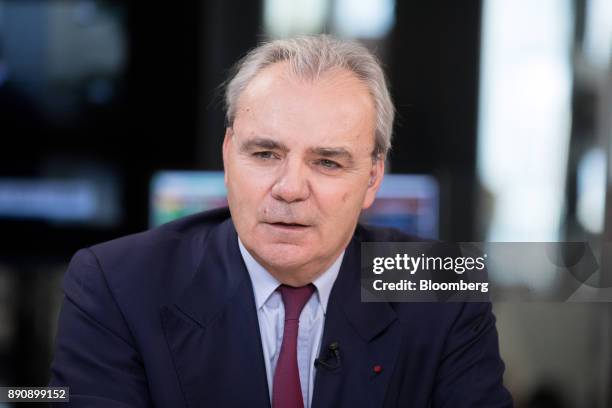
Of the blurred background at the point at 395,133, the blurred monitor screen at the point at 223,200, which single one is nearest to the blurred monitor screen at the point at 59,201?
the blurred background at the point at 395,133

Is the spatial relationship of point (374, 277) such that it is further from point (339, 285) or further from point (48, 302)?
point (48, 302)

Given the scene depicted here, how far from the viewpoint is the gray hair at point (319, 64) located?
162 cm

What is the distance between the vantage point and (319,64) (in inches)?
63.6

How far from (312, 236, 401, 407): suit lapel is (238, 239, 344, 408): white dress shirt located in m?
0.02

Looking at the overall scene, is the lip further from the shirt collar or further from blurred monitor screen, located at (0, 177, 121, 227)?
blurred monitor screen, located at (0, 177, 121, 227)

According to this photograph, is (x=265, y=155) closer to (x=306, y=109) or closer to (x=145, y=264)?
(x=306, y=109)

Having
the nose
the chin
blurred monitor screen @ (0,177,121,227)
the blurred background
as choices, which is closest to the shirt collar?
the chin

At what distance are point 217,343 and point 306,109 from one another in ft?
1.66

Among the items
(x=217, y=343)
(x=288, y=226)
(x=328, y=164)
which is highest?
(x=328, y=164)

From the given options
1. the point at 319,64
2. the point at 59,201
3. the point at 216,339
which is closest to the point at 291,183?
the point at 319,64

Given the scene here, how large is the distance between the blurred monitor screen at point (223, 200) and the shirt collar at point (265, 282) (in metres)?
1.54

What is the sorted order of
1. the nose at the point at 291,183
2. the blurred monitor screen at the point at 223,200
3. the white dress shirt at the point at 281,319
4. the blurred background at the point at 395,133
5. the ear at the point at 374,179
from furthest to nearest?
1. the blurred background at the point at 395,133
2. the blurred monitor screen at the point at 223,200
3. the ear at the point at 374,179
4. the white dress shirt at the point at 281,319
5. the nose at the point at 291,183

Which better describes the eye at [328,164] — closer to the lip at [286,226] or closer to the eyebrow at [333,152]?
the eyebrow at [333,152]

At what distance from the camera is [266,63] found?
1.65 meters
